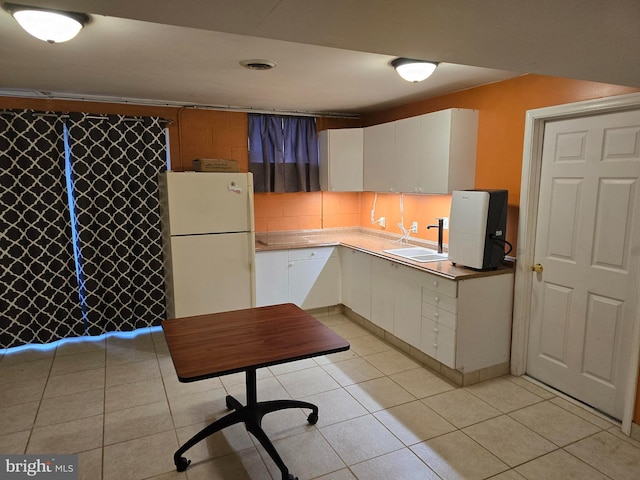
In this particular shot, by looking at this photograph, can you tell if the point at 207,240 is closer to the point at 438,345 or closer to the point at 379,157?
the point at 379,157

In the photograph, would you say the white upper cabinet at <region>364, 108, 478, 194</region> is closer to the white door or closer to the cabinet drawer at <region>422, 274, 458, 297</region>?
the white door

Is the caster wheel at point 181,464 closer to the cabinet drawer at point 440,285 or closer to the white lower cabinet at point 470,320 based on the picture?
the white lower cabinet at point 470,320

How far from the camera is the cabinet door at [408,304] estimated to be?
3414 mm

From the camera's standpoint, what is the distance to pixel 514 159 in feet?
10.3

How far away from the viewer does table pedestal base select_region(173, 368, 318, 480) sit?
2172 mm

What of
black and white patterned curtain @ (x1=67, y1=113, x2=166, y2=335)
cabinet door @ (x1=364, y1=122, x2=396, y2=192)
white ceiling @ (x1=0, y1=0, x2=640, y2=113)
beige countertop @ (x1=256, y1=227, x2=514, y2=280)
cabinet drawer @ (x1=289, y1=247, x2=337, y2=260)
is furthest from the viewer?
cabinet drawer @ (x1=289, y1=247, x2=337, y2=260)

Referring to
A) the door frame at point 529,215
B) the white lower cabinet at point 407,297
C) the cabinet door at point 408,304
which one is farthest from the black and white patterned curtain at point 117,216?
the door frame at point 529,215

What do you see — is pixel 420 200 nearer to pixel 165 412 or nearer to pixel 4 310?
pixel 165 412

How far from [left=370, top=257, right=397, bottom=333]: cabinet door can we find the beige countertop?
0.10m

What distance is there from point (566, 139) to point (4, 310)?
4891 mm

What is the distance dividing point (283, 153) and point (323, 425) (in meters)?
3.08

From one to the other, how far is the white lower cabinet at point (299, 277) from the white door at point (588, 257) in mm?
2131

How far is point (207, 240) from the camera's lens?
12.5ft

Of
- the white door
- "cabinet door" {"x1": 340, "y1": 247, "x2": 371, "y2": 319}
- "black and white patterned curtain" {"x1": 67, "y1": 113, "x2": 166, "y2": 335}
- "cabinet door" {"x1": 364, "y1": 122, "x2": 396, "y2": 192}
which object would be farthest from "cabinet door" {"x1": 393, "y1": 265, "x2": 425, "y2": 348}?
"black and white patterned curtain" {"x1": 67, "y1": 113, "x2": 166, "y2": 335}
